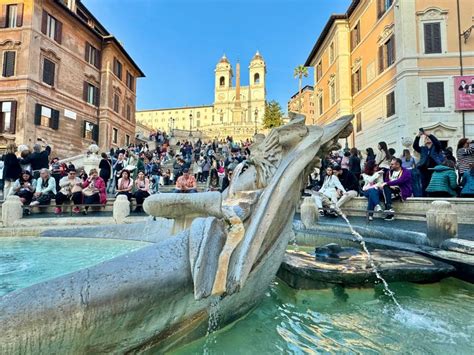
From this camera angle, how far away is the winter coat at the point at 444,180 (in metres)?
7.66

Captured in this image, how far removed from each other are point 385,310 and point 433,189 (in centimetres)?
622

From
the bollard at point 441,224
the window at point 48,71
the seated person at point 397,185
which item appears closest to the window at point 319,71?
the window at point 48,71

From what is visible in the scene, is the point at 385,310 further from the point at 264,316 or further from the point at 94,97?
the point at 94,97

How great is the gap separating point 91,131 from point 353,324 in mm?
32556

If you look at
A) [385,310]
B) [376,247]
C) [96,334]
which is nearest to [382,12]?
[376,247]

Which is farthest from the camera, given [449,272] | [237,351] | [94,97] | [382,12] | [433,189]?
[94,97]

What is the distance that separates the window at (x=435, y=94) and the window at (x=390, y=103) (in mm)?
2066

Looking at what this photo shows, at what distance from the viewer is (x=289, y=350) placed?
7.10 feet

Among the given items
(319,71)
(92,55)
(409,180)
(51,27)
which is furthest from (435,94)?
(92,55)

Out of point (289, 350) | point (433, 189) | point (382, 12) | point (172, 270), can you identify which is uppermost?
point (382, 12)

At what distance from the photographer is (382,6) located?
74.8 feet

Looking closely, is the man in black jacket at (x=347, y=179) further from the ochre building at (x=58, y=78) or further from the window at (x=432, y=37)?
the ochre building at (x=58, y=78)

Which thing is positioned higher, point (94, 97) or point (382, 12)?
point (382, 12)

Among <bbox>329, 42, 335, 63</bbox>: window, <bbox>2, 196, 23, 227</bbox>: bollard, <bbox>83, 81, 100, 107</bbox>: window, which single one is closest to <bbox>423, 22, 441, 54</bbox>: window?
<bbox>329, 42, 335, 63</bbox>: window
